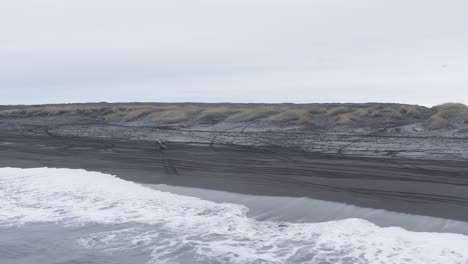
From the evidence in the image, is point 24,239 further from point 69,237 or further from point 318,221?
point 318,221

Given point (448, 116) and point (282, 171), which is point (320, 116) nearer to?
point (448, 116)

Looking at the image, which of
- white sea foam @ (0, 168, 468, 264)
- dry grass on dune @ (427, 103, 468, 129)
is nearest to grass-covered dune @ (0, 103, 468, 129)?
dry grass on dune @ (427, 103, 468, 129)

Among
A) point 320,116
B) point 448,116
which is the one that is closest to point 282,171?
point 448,116

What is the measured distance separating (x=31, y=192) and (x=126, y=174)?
3.05 m

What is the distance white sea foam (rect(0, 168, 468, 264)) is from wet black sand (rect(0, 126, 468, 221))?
5.19 feet

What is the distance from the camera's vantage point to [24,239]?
10.9m

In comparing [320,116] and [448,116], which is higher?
[448,116]

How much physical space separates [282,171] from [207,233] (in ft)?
20.9

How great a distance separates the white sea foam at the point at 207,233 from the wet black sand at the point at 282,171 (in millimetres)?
1583

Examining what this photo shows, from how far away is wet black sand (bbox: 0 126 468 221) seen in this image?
497 inches

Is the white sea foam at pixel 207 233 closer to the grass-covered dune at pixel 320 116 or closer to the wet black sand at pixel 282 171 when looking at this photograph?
the wet black sand at pixel 282 171

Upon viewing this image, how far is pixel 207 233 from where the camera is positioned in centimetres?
1069

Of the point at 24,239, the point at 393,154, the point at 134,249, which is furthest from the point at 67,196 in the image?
the point at 393,154

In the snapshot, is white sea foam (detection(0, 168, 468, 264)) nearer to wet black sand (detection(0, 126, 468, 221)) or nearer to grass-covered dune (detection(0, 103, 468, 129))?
wet black sand (detection(0, 126, 468, 221))
